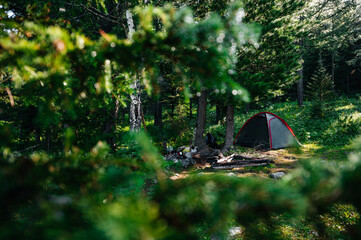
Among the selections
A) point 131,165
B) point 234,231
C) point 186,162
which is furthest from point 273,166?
point 131,165

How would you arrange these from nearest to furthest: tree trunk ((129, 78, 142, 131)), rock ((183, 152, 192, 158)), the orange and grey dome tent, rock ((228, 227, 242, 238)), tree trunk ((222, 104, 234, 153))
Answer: rock ((228, 227, 242, 238)) < tree trunk ((129, 78, 142, 131)) < rock ((183, 152, 192, 158)) < tree trunk ((222, 104, 234, 153)) < the orange and grey dome tent

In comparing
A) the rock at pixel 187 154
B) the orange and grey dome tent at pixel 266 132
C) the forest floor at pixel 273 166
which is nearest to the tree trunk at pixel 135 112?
the forest floor at pixel 273 166

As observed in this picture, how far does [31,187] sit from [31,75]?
857 millimetres

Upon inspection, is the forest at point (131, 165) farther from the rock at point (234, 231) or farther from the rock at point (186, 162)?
the rock at point (186, 162)

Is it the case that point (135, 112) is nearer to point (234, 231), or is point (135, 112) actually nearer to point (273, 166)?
point (234, 231)

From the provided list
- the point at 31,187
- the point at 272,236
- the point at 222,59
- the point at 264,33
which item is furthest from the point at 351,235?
the point at 264,33

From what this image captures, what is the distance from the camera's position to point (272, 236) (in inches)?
31.7

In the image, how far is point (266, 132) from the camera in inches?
383

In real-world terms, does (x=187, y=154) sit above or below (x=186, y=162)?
above

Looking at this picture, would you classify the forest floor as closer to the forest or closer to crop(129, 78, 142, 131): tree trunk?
crop(129, 78, 142, 131): tree trunk

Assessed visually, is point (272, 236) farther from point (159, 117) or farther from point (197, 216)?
point (159, 117)

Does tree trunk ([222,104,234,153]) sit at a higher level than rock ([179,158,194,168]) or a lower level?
higher

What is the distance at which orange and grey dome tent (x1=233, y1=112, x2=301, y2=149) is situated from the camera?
373 inches

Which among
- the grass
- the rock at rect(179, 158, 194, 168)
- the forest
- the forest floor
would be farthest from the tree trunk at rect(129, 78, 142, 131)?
the forest
